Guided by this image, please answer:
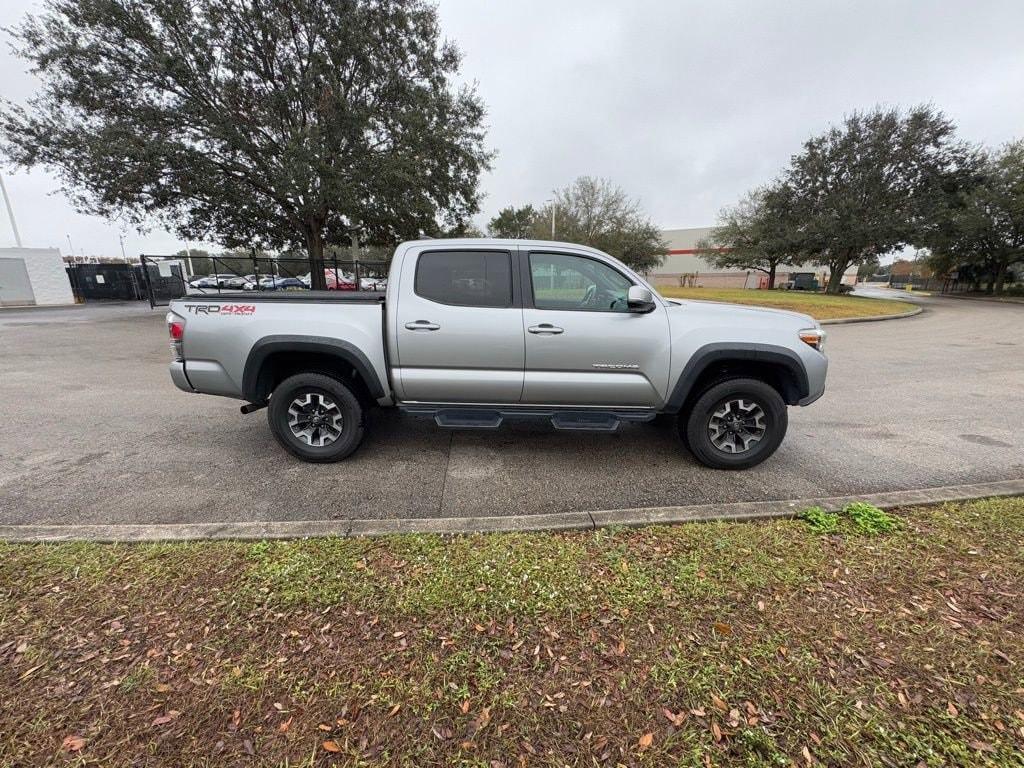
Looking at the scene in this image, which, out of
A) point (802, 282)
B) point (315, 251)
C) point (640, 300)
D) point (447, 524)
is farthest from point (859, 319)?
point (802, 282)

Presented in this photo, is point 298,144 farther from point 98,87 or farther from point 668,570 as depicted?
point 668,570

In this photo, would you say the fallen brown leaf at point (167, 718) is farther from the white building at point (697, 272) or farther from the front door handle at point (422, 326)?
the white building at point (697, 272)

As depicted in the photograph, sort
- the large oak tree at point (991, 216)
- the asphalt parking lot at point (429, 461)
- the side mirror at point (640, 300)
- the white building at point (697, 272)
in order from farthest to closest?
the white building at point (697, 272) < the large oak tree at point (991, 216) < the side mirror at point (640, 300) < the asphalt parking lot at point (429, 461)

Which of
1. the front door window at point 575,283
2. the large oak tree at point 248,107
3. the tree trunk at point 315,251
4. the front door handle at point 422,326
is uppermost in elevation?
the large oak tree at point 248,107

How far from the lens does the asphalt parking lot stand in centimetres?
334

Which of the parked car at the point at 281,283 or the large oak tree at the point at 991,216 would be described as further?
the large oak tree at the point at 991,216

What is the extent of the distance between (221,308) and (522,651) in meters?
3.62

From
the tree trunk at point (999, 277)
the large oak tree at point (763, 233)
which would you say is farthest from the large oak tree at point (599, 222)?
the tree trunk at point (999, 277)

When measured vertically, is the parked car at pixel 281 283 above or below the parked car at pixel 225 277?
below

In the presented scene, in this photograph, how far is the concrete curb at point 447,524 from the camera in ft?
9.14

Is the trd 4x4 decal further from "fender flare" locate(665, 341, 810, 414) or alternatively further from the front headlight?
the front headlight

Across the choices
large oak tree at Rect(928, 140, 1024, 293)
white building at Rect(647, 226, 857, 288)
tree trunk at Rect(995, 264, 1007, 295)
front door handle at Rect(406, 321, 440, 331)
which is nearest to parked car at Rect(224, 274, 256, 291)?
front door handle at Rect(406, 321, 440, 331)

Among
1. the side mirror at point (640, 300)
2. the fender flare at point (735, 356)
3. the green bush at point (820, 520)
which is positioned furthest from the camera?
the fender flare at point (735, 356)

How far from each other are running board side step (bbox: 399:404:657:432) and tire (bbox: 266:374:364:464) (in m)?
0.50
